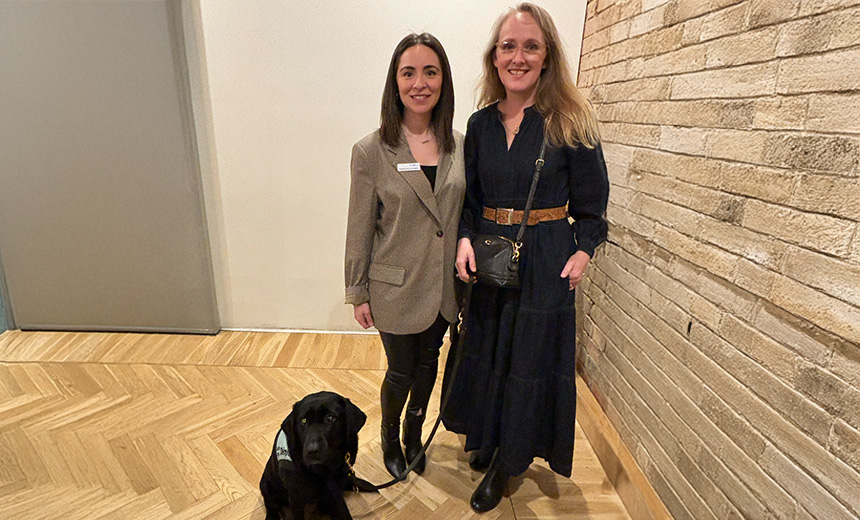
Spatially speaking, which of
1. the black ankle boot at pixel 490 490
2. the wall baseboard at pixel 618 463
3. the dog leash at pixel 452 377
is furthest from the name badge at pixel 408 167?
the wall baseboard at pixel 618 463

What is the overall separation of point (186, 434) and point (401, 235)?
4.86ft

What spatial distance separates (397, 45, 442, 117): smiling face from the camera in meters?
1.48

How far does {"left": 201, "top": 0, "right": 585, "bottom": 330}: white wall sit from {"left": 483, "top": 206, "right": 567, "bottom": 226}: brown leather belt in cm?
138

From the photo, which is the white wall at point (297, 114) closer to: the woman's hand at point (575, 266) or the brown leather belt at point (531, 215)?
the brown leather belt at point (531, 215)

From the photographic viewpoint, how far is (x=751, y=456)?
4.29 feet

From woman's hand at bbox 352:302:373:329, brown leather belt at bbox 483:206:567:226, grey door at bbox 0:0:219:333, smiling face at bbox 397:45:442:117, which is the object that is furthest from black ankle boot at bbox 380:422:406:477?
grey door at bbox 0:0:219:333

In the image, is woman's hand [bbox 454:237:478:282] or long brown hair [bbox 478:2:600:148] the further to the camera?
woman's hand [bbox 454:237:478:282]

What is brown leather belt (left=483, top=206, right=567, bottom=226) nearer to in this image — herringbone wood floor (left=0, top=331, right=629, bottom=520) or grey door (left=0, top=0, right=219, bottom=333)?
herringbone wood floor (left=0, top=331, right=629, bottom=520)

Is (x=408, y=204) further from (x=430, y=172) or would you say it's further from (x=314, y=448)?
(x=314, y=448)

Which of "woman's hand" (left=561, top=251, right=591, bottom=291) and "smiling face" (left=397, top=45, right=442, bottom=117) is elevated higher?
"smiling face" (left=397, top=45, right=442, bottom=117)

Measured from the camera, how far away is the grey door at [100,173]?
8.35ft

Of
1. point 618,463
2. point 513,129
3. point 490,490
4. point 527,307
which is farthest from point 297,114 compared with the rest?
point 618,463

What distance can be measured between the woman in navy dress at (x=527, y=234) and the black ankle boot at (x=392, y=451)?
1.02 ft

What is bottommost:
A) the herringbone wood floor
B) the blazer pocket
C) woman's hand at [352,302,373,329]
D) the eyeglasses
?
the herringbone wood floor
